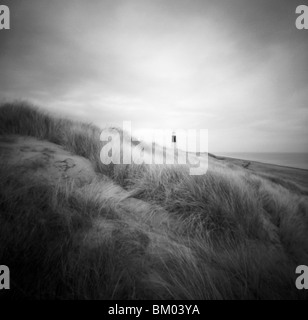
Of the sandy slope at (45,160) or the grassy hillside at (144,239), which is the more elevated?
the sandy slope at (45,160)

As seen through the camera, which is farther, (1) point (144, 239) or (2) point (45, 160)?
(2) point (45, 160)

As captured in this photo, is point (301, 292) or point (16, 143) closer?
point (301, 292)

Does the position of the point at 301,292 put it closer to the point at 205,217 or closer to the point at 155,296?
the point at 205,217

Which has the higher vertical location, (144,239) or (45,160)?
(45,160)

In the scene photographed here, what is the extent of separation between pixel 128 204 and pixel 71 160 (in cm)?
159

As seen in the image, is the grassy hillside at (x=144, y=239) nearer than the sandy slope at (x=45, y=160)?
Yes

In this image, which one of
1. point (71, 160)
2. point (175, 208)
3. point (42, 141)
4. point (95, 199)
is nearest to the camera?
point (95, 199)

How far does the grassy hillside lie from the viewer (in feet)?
4.00

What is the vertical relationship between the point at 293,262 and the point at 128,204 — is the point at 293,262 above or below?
below

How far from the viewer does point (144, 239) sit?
5.81 ft

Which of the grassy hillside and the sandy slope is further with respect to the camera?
the sandy slope

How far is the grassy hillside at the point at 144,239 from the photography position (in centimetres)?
122

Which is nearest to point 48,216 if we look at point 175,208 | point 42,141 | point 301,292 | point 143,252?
point 143,252
